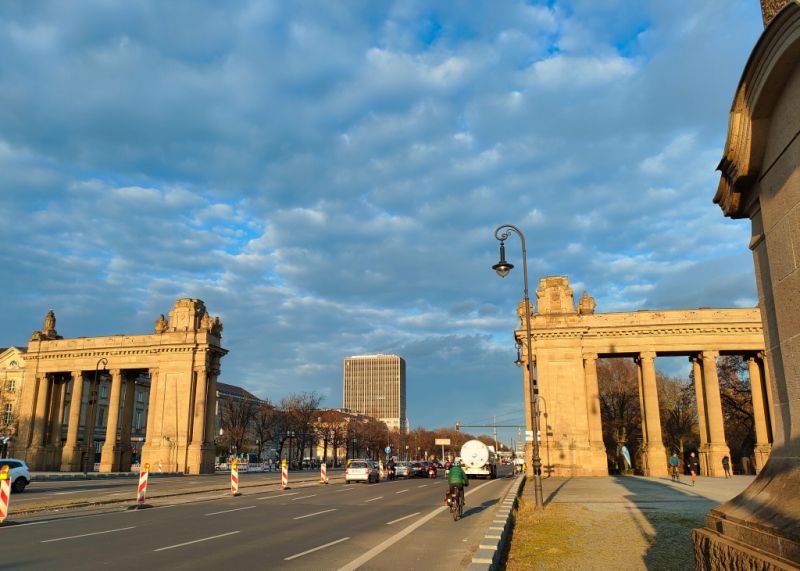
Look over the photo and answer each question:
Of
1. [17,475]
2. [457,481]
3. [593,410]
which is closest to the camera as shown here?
[457,481]

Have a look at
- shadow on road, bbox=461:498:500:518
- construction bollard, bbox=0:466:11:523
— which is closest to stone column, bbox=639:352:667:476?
shadow on road, bbox=461:498:500:518

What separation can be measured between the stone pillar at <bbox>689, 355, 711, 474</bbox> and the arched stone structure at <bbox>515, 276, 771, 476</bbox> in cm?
9

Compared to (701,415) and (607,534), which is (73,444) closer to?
(701,415)

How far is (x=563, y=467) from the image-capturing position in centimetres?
4975

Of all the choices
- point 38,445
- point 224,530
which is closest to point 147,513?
point 224,530

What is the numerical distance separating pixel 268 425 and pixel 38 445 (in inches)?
1473

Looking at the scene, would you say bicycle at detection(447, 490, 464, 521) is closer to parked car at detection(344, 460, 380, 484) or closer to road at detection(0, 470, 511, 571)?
road at detection(0, 470, 511, 571)

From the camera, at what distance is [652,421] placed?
160 feet

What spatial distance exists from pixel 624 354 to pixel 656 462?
9621mm

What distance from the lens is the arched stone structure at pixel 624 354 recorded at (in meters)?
48.9

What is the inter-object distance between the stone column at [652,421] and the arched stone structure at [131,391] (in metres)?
40.3

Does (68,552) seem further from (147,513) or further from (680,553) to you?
(680,553)

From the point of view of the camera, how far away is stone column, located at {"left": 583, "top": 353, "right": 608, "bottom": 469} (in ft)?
163

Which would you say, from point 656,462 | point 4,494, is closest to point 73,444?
point 4,494
